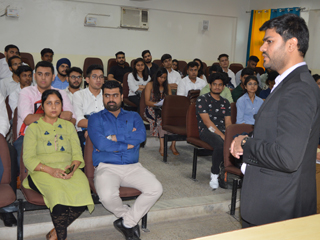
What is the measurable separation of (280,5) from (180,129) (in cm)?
645

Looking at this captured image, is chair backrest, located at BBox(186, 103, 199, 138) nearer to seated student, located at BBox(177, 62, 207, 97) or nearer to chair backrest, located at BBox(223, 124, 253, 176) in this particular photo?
chair backrest, located at BBox(223, 124, 253, 176)

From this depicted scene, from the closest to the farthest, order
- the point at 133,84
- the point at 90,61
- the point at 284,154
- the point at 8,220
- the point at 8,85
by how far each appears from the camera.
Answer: the point at 284,154, the point at 8,220, the point at 8,85, the point at 133,84, the point at 90,61

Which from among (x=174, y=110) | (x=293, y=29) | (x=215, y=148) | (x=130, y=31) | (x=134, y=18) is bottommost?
(x=215, y=148)

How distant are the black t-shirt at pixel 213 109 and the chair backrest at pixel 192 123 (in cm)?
8

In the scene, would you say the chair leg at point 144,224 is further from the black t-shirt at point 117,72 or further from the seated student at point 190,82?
the black t-shirt at point 117,72

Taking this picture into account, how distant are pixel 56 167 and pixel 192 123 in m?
1.82

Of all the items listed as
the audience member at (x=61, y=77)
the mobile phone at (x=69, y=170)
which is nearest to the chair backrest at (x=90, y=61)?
the audience member at (x=61, y=77)

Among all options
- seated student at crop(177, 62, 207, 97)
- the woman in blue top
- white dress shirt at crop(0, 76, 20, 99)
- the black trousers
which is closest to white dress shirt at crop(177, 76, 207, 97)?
seated student at crop(177, 62, 207, 97)

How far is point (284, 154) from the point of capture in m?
1.15

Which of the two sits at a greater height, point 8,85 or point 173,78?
point 173,78

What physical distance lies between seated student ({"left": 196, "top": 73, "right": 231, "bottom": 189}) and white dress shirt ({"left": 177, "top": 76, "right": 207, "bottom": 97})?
141 cm

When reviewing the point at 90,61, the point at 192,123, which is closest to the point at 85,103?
the point at 192,123

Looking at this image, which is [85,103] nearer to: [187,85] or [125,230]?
[125,230]

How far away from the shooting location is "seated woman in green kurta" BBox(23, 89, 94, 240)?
83.8 inches
